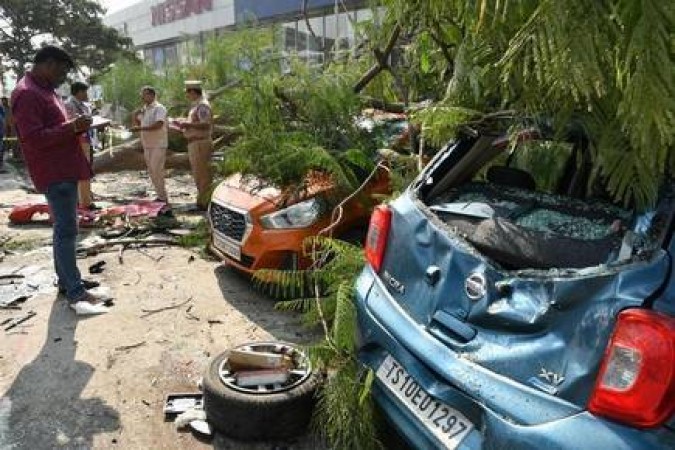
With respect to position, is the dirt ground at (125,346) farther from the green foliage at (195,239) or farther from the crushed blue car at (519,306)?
the crushed blue car at (519,306)

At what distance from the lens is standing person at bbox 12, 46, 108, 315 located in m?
4.26

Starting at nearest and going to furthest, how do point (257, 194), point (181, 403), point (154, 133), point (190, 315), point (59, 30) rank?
1. point (181, 403)
2. point (190, 315)
3. point (257, 194)
4. point (154, 133)
5. point (59, 30)

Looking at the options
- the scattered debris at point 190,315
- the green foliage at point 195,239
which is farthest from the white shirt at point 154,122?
the scattered debris at point 190,315

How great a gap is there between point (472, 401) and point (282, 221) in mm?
2968

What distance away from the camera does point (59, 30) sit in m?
28.3

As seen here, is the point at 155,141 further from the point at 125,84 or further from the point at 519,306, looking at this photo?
the point at 125,84

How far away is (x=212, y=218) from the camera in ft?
17.5

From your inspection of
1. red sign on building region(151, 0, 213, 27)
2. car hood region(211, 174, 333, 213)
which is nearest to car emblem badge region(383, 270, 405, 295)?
car hood region(211, 174, 333, 213)

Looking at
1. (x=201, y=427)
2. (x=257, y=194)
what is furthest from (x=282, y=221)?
(x=201, y=427)

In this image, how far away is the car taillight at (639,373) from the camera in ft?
5.29

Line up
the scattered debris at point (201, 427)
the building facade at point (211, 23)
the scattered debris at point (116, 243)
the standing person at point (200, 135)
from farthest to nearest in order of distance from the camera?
the building facade at point (211, 23) → the standing person at point (200, 135) → the scattered debris at point (116, 243) → the scattered debris at point (201, 427)

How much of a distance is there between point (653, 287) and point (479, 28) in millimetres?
884

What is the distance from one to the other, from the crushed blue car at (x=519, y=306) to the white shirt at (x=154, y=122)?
643 cm

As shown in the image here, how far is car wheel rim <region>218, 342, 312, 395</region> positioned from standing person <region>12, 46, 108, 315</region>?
6.67 feet
